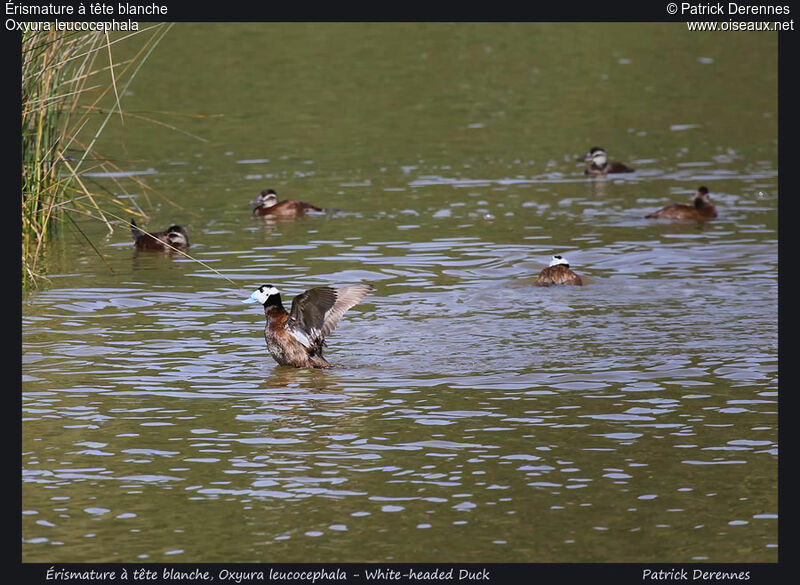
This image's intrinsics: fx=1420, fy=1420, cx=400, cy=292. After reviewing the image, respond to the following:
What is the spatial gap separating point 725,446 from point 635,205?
40.0 ft

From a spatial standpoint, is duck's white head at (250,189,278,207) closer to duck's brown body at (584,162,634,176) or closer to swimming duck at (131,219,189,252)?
swimming duck at (131,219,189,252)

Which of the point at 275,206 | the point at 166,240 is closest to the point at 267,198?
the point at 275,206

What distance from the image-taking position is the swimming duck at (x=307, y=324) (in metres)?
13.5

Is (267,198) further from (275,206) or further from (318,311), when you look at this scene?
(318,311)

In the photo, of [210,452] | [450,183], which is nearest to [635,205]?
[450,183]

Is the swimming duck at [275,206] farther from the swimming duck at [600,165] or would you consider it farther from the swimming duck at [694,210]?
the swimming duck at [600,165]

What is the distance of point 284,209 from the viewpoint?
21734 mm

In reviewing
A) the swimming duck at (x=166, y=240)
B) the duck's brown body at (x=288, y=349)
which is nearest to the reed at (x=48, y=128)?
the swimming duck at (x=166, y=240)

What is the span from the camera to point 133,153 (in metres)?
26.6

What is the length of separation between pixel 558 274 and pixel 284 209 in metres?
6.27

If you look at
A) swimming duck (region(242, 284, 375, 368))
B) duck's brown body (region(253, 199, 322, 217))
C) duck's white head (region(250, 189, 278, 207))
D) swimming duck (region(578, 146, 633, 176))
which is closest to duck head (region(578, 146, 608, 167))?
swimming duck (region(578, 146, 633, 176))

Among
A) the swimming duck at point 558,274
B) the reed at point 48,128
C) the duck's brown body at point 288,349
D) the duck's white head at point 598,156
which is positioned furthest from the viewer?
the duck's white head at point 598,156

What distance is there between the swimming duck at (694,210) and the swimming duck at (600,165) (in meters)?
3.48
